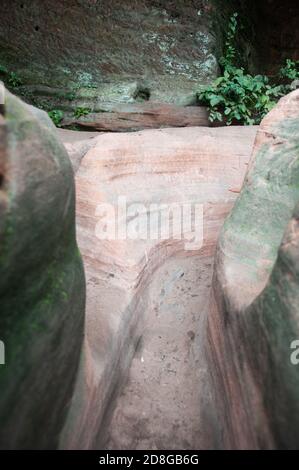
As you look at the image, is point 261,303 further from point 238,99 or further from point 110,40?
point 110,40

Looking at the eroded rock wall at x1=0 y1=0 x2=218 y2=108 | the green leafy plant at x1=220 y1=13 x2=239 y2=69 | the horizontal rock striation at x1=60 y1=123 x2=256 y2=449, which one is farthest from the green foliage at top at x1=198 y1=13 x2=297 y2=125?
the horizontal rock striation at x1=60 y1=123 x2=256 y2=449

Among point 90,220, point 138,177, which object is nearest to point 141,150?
point 138,177

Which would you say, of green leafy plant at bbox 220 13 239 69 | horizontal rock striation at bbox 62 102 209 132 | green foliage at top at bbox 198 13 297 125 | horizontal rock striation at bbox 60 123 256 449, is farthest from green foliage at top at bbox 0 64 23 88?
horizontal rock striation at bbox 60 123 256 449

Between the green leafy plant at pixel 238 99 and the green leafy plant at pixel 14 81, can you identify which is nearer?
the green leafy plant at pixel 238 99

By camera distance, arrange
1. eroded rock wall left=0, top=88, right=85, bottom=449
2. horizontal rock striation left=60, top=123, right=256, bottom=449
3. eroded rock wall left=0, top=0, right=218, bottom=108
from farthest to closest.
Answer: eroded rock wall left=0, top=0, right=218, bottom=108 < horizontal rock striation left=60, top=123, right=256, bottom=449 < eroded rock wall left=0, top=88, right=85, bottom=449

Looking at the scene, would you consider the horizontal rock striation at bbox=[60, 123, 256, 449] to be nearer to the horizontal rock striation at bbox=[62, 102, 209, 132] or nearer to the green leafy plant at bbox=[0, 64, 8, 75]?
the horizontal rock striation at bbox=[62, 102, 209, 132]

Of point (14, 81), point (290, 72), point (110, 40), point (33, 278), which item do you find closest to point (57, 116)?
point (14, 81)

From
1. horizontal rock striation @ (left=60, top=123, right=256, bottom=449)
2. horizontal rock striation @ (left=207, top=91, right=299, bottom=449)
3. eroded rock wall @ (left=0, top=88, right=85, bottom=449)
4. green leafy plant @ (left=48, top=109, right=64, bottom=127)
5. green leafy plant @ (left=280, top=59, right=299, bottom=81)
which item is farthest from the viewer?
green leafy plant @ (left=280, top=59, right=299, bottom=81)

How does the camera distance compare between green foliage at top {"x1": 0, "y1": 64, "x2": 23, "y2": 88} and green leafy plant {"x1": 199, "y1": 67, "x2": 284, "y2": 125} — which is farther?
green foliage at top {"x1": 0, "y1": 64, "x2": 23, "y2": 88}

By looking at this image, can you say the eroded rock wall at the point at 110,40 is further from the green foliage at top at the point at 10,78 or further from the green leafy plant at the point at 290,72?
the green leafy plant at the point at 290,72

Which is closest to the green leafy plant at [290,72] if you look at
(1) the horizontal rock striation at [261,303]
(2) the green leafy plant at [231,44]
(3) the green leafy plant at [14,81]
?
(2) the green leafy plant at [231,44]

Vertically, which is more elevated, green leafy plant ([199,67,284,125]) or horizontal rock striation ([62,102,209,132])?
green leafy plant ([199,67,284,125])

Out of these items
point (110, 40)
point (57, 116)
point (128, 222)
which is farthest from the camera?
point (110, 40)

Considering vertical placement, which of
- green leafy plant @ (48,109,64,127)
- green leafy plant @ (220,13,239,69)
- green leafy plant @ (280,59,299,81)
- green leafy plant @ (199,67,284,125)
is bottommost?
green leafy plant @ (48,109,64,127)
